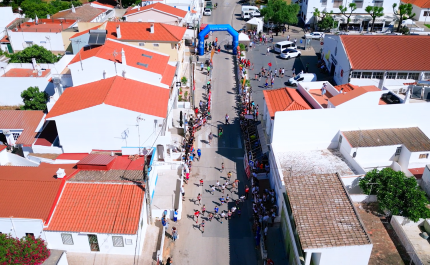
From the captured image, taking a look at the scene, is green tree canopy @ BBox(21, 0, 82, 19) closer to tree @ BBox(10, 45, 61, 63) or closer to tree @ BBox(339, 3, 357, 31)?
tree @ BBox(10, 45, 61, 63)

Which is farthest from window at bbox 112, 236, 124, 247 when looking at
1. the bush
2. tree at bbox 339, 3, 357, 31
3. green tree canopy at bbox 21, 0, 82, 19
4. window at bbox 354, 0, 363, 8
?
window at bbox 354, 0, 363, 8

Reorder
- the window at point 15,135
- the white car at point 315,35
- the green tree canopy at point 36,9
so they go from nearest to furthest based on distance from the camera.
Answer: the window at point 15,135 → the white car at point 315,35 → the green tree canopy at point 36,9

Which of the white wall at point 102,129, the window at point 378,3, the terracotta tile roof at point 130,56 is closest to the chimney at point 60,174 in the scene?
the white wall at point 102,129

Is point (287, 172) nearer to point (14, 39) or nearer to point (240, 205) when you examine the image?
point (240, 205)

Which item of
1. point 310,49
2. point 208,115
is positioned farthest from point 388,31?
point 208,115

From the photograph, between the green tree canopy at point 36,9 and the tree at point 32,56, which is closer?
the tree at point 32,56

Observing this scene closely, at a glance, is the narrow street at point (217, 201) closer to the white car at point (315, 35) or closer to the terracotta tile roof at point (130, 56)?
the terracotta tile roof at point (130, 56)
